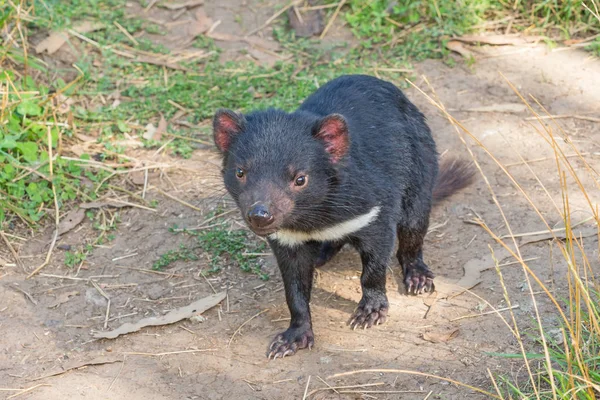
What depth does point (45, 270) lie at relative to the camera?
494 centimetres

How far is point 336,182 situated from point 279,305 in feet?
3.31

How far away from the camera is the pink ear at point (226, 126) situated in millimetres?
4008

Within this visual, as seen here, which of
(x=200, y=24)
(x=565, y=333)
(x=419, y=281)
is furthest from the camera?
(x=200, y=24)

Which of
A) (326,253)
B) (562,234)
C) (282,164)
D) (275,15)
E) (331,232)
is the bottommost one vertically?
(326,253)

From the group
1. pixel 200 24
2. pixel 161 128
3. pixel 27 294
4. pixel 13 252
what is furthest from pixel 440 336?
pixel 200 24

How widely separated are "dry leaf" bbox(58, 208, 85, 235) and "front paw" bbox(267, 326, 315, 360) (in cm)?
182

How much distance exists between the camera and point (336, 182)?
Result: 395cm

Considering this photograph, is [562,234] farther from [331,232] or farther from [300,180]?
[300,180]

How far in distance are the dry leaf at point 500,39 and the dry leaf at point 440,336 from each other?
328 cm

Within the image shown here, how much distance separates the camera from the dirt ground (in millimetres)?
3908

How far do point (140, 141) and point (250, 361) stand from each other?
2.49 metres

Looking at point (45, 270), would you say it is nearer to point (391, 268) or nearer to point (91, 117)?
point (91, 117)

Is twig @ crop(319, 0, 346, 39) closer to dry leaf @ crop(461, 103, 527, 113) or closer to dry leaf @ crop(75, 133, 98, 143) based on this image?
dry leaf @ crop(461, 103, 527, 113)

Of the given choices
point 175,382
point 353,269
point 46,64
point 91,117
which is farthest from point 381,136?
point 46,64
